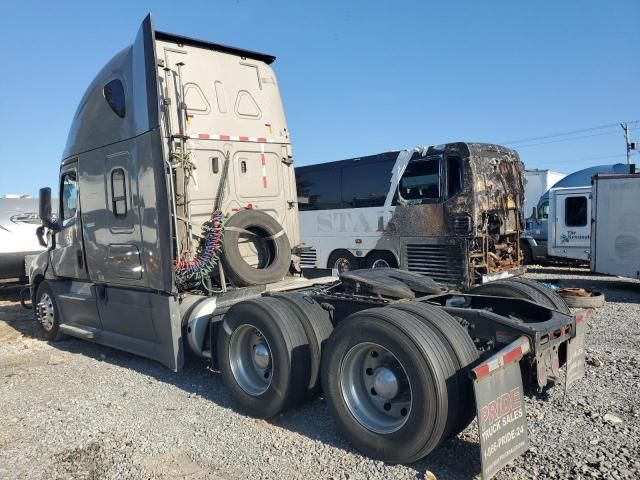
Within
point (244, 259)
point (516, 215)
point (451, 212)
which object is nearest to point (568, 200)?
point (516, 215)

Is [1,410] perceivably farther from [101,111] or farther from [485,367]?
[485,367]

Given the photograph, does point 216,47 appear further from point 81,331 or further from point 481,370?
point 481,370

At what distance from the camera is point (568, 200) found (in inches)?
604

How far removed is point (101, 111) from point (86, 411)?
11.1 feet

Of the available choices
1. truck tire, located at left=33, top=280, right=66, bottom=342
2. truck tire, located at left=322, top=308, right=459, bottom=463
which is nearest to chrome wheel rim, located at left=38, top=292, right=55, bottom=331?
Answer: truck tire, located at left=33, top=280, right=66, bottom=342

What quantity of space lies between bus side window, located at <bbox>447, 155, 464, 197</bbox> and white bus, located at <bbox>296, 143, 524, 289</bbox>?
0.02 m

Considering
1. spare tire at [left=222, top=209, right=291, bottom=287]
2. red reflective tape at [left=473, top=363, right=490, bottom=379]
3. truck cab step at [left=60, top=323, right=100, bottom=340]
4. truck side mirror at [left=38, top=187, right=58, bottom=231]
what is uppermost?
truck side mirror at [left=38, top=187, right=58, bottom=231]

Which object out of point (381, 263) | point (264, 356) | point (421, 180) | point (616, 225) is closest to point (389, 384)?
point (264, 356)

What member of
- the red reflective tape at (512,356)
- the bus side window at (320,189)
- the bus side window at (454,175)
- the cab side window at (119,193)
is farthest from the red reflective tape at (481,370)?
the bus side window at (320,189)

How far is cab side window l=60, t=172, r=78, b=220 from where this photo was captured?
6.72 meters

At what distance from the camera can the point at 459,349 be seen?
340 centimetres

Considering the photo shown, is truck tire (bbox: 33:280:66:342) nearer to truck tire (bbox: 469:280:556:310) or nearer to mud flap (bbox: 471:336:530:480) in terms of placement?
truck tire (bbox: 469:280:556:310)

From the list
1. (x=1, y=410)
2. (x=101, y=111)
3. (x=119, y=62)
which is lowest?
(x=1, y=410)

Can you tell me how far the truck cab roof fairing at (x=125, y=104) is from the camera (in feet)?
17.3
